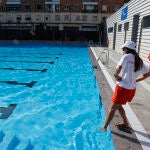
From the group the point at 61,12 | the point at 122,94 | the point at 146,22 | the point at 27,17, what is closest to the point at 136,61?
the point at 122,94

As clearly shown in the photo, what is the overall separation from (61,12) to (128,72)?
1999 inches

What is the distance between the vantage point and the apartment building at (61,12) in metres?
51.6

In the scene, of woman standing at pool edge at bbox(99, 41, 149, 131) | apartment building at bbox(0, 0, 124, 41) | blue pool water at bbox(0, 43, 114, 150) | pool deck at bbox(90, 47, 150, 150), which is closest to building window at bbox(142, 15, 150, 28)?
blue pool water at bbox(0, 43, 114, 150)

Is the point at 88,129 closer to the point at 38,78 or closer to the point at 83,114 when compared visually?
the point at 83,114

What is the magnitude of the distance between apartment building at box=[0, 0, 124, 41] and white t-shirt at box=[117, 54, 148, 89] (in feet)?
157

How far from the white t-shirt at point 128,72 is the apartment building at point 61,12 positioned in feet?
157

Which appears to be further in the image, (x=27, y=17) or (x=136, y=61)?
(x=27, y=17)

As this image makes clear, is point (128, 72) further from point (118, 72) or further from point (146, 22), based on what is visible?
point (146, 22)

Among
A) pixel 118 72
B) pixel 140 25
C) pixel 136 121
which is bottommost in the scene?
pixel 136 121

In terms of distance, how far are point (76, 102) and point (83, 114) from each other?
45.4 inches

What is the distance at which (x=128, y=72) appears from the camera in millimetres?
4191

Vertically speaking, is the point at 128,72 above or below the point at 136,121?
above

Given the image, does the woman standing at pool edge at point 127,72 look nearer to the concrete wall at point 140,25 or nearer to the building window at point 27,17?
the concrete wall at point 140,25

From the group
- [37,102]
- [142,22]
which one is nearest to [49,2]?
[142,22]
